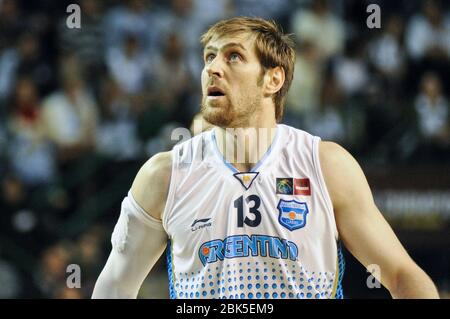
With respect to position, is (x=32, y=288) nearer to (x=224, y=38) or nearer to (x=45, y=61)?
(x=45, y=61)

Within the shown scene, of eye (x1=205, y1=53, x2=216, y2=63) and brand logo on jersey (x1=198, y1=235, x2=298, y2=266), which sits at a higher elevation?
eye (x1=205, y1=53, x2=216, y2=63)

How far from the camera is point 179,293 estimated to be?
4.69 m

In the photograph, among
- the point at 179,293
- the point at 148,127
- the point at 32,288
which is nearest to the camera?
Result: the point at 179,293

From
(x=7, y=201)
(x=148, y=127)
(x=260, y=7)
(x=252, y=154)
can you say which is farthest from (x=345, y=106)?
(x=252, y=154)

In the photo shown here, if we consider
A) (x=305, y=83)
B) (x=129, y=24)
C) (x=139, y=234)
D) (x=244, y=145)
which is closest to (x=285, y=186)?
(x=244, y=145)

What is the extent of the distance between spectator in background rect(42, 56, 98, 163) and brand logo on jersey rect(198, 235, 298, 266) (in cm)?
504

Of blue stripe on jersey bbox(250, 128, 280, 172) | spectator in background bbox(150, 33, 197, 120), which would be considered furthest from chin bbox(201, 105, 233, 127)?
spectator in background bbox(150, 33, 197, 120)

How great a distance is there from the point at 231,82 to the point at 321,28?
564cm

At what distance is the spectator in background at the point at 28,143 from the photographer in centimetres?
930

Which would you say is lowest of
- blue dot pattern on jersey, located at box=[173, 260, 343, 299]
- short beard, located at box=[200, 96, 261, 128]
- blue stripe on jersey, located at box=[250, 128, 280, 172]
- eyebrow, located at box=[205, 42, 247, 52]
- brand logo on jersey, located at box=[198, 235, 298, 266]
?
blue dot pattern on jersey, located at box=[173, 260, 343, 299]

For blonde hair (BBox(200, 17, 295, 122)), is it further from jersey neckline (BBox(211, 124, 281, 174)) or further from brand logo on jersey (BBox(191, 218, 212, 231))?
brand logo on jersey (BBox(191, 218, 212, 231))

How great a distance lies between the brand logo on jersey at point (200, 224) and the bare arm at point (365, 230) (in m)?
0.68

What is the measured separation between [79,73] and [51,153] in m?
1.03

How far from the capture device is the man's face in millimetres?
4750
